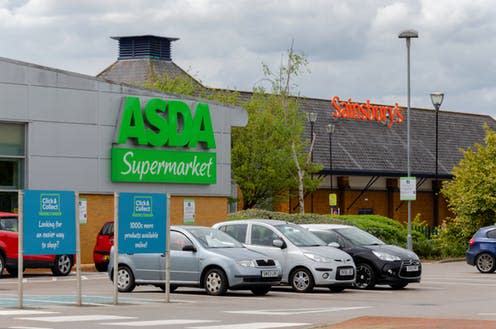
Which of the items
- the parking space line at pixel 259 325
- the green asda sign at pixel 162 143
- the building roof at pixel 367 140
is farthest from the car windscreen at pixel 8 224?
the building roof at pixel 367 140

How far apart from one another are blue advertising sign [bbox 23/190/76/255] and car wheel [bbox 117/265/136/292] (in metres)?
3.98

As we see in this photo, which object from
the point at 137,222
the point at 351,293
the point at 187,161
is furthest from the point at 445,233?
the point at 137,222

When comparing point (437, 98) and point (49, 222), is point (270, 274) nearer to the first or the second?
point (49, 222)

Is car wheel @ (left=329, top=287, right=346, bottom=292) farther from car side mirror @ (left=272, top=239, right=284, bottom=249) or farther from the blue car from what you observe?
the blue car

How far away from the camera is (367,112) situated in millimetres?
78938

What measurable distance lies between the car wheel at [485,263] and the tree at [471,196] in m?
9.66

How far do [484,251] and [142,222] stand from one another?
54.8 ft

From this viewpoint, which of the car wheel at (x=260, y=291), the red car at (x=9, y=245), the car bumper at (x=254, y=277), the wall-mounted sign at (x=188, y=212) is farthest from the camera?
the wall-mounted sign at (x=188, y=212)

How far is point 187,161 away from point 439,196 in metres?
39.4

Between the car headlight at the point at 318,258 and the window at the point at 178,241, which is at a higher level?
the window at the point at 178,241

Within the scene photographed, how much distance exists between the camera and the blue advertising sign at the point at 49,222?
73.8 ft

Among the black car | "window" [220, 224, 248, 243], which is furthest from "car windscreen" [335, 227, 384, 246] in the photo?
"window" [220, 224, 248, 243]

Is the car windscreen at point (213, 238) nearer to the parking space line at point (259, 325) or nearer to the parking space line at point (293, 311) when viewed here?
the parking space line at point (293, 311)

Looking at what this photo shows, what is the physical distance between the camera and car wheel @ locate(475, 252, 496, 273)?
37969 mm
